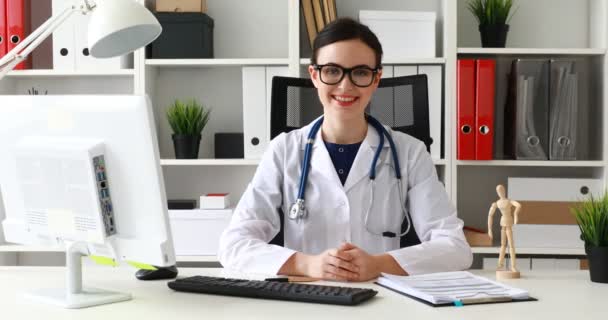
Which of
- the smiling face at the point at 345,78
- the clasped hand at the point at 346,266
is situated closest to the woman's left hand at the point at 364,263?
the clasped hand at the point at 346,266

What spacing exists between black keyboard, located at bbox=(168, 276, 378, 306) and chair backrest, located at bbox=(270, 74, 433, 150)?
2.65 feet

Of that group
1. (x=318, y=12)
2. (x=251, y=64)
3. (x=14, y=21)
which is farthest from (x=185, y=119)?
(x=14, y=21)

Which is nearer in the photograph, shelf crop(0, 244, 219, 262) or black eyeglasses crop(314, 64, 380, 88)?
black eyeglasses crop(314, 64, 380, 88)

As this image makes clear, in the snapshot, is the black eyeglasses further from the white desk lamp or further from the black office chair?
the white desk lamp

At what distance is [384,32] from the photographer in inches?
116

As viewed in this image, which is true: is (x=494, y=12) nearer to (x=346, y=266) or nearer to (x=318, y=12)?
(x=318, y=12)

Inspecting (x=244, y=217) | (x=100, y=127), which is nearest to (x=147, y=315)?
(x=100, y=127)

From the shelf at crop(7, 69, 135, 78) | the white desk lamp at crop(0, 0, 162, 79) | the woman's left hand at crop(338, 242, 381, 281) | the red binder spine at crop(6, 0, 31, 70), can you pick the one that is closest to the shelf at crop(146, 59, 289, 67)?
the shelf at crop(7, 69, 135, 78)

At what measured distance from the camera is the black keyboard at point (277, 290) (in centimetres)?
134

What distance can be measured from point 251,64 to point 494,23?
38.9 inches

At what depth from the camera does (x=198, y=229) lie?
2.97 meters

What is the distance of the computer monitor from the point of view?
4.29ft

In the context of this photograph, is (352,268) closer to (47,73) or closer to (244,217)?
(244,217)

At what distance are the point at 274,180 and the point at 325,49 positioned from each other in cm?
37
